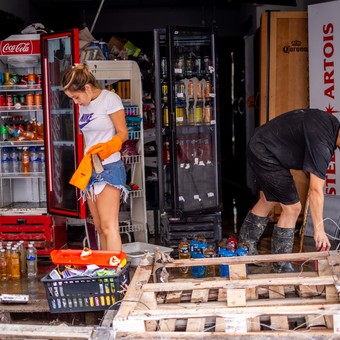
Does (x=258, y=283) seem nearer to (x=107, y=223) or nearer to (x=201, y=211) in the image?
(x=107, y=223)

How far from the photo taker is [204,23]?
1250cm

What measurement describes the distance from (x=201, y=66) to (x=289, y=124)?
6.80 ft

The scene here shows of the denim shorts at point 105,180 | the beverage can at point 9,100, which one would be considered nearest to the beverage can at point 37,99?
the beverage can at point 9,100

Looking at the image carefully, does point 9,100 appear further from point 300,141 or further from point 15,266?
point 300,141

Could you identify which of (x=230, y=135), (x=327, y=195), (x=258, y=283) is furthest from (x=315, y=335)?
(x=230, y=135)

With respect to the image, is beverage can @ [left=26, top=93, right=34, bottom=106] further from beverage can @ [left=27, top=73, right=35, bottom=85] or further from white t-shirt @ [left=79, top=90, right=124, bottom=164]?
white t-shirt @ [left=79, top=90, right=124, bottom=164]

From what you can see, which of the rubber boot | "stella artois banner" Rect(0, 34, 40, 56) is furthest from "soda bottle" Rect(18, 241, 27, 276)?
the rubber boot

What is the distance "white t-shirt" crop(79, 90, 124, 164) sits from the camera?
4926 mm

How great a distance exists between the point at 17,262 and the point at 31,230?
30.1 inches

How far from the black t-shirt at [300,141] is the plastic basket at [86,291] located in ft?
4.65

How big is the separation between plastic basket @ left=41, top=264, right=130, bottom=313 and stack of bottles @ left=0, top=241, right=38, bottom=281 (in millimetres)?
1870

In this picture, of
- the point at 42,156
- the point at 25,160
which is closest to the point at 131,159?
the point at 42,156

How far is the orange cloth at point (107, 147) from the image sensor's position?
15.8 ft

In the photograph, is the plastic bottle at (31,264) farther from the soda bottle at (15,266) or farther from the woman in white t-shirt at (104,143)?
the woman in white t-shirt at (104,143)
